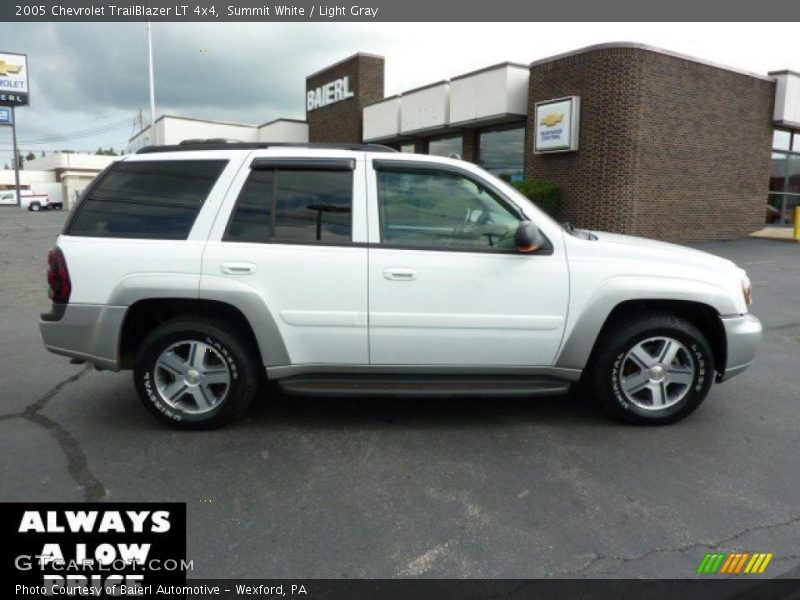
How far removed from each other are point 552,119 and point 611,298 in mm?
14120

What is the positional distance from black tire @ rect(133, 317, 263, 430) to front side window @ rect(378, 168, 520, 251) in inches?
48.0

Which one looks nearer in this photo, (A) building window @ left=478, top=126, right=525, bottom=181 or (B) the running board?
(B) the running board

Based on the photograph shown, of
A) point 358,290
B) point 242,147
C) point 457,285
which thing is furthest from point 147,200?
point 457,285

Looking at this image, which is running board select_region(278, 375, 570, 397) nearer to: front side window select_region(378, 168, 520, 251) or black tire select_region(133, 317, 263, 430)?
black tire select_region(133, 317, 263, 430)

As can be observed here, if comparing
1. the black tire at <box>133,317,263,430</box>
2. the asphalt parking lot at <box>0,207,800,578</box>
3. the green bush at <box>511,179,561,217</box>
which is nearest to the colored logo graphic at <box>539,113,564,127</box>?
the green bush at <box>511,179,561,217</box>

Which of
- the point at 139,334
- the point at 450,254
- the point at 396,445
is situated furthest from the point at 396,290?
the point at 139,334

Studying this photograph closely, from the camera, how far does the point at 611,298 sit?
3.95m

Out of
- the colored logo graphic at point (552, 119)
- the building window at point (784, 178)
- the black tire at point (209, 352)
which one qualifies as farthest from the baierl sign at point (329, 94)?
the black tire at point (209, 352)

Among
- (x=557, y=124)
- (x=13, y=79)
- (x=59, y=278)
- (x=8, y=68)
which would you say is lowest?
(x=59, y=278)

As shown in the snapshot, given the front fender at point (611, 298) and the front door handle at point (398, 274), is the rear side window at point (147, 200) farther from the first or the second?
the front fender at point (611, 298)

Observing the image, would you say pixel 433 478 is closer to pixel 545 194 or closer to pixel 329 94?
pixel 545 194

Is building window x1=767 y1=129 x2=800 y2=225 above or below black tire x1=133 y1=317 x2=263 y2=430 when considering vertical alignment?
above

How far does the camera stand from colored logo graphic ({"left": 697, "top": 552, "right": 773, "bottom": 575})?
262cm

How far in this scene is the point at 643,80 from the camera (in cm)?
1546
